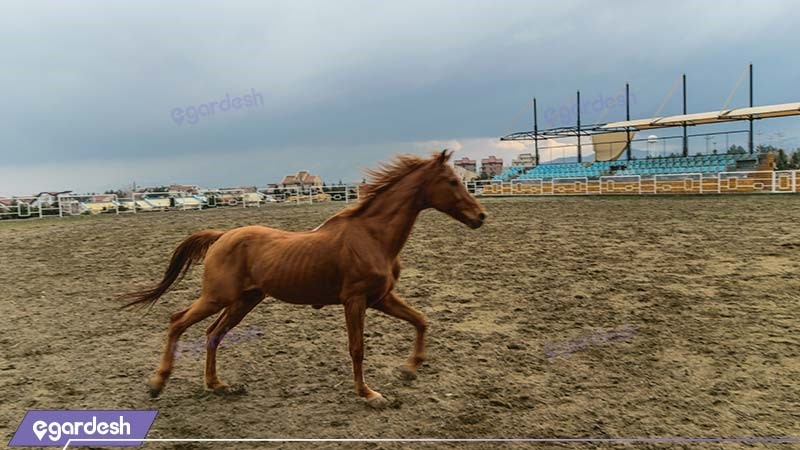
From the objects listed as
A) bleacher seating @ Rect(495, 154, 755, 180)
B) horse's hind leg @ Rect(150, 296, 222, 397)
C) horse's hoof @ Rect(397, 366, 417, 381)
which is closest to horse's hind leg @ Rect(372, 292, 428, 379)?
horse's hoof @ Rect(397, 366, 417, 381)

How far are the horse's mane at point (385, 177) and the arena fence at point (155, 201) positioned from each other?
23192 mm

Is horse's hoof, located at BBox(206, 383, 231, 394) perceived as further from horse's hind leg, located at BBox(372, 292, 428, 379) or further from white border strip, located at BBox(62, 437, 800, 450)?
horse's hind leg, located at BBox(372, 292, 428, 379)

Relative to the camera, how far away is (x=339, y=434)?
2.95m

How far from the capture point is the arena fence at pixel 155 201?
21859mm

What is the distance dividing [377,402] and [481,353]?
1.37 meters

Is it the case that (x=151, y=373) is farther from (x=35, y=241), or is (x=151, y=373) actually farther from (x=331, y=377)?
(x=35, y=241)

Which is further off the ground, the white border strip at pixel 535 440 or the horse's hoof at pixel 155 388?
the horse's hoof at pixel 155 388

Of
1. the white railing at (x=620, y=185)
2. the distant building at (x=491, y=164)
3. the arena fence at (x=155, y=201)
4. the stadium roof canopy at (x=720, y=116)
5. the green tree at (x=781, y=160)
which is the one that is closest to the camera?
the arena fence at (x=155, y=201)

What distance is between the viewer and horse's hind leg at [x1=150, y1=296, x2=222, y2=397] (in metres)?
3.36

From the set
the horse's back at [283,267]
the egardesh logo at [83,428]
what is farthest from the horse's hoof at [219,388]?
the horse's back at [283,267]

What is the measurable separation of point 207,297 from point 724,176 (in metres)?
27.3

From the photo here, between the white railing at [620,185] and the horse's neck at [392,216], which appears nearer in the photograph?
the horse's neck at [392,216]

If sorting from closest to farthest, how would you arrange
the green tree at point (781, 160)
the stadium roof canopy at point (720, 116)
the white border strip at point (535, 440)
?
the white border strip at point (535, 440) < the stadium roof canopy at point (720, 116) < the green tree at point (781, 160)

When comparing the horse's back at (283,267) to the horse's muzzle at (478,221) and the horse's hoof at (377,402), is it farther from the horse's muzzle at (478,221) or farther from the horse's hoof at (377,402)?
the horse's muzzle at (478,221)
